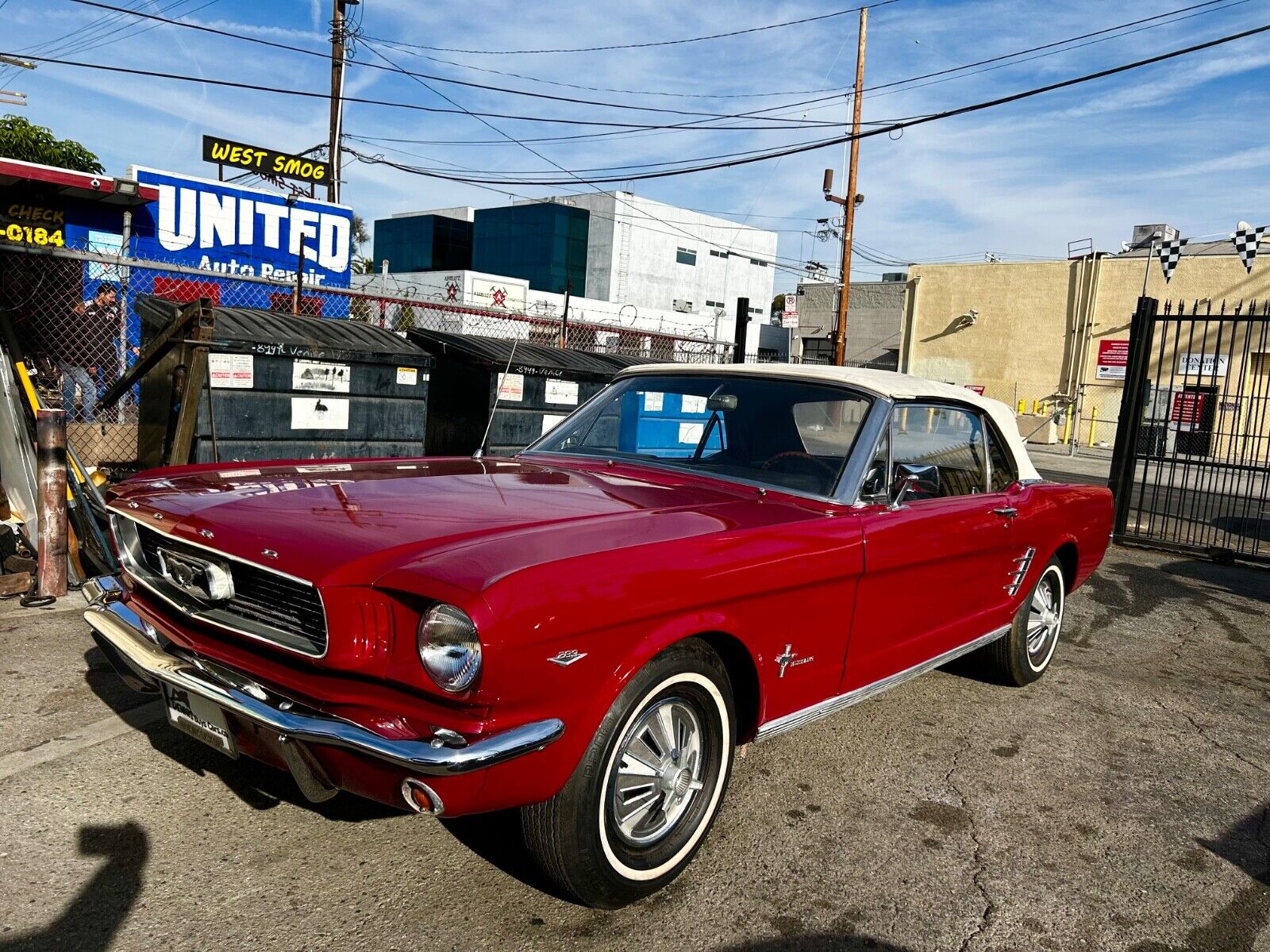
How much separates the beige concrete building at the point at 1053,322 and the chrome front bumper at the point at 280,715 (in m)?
28.3

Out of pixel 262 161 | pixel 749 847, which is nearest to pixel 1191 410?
pixel 749 847

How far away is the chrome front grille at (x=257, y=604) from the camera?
2.42 m

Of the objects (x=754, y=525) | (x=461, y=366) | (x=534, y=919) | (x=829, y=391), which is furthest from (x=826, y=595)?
(x=461, y=366)

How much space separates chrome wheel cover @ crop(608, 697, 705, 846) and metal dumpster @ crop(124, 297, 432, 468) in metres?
4.22

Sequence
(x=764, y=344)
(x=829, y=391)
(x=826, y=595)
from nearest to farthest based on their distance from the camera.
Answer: (x=826, y=595), (x=829, y=391), (x=764, y=344)

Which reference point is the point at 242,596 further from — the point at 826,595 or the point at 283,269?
the point at 283,269

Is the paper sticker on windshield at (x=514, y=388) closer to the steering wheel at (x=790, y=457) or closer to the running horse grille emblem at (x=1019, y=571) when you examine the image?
the steering wheel at (x=790, y=457)

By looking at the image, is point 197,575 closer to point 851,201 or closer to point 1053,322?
point 851,201

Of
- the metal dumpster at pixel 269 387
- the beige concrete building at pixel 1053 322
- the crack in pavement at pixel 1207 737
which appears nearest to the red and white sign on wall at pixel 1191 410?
the crack in pavement at pixel 1207 737

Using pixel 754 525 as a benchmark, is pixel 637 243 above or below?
above

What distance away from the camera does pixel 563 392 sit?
325 inches

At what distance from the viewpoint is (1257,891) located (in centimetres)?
296

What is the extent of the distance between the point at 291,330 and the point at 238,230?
1324cm

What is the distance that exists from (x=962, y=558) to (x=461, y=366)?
5.16 m
